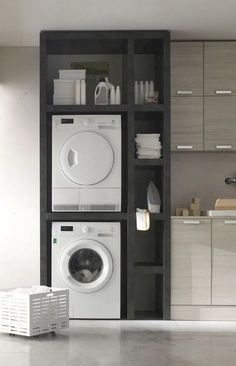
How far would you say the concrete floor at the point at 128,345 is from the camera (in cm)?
439

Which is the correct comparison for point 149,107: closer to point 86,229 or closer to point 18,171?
point 86,229

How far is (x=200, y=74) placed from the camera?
239 inches

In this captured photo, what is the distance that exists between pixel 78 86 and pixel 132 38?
617mm

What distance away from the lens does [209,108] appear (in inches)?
240

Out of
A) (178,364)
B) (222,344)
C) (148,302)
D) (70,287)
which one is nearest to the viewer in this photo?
(178,364)

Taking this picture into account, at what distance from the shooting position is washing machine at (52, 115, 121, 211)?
5875 mm

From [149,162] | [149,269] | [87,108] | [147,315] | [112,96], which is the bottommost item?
[147,315]

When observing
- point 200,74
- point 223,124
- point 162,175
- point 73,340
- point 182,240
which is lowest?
point 73,340

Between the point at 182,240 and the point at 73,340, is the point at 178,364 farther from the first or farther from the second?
the point at 182,240

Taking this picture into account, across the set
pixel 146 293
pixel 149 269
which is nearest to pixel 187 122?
pixel 149 269

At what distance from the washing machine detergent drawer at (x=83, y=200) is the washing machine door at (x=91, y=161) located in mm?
90

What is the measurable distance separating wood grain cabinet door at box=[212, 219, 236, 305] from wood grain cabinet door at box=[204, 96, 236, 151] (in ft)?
2.27

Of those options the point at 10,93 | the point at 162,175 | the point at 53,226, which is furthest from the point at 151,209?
the point at 10,93

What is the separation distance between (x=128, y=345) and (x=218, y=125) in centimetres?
220
